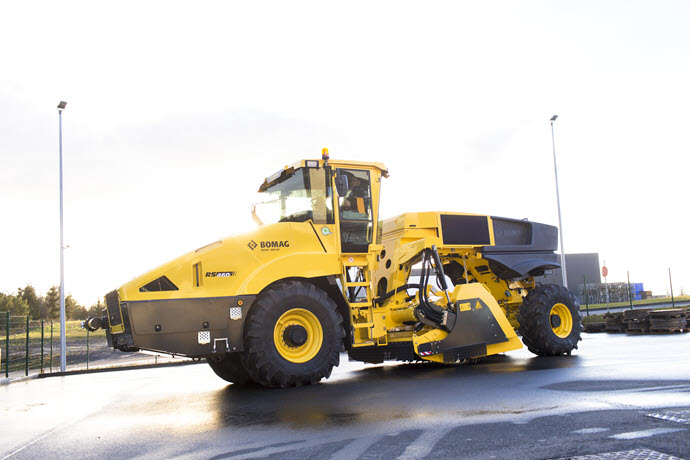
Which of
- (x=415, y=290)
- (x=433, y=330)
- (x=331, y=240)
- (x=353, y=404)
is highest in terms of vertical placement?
(x=331, y=240)

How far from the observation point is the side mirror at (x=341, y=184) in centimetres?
851

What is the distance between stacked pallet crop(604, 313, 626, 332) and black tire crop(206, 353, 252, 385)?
14571mm

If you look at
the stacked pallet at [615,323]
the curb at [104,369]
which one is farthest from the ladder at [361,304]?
the stacked pallet at [615,323]

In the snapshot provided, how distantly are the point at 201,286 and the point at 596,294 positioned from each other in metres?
40.1

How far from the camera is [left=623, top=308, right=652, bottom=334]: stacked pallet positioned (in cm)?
1711

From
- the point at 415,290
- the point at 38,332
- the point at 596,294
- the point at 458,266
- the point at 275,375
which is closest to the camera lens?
the point at 275,375

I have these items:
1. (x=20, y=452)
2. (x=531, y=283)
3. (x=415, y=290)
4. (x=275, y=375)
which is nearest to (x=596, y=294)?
(x=531, y=283)

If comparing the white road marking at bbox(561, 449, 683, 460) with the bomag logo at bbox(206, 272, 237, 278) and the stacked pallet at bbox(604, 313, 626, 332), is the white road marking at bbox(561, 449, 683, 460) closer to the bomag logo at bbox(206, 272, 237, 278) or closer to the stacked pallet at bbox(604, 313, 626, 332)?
the bomag logo at bbox(206, 272, 237, 278)

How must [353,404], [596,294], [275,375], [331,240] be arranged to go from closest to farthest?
[353,404], [275,375], [331,240], [596,294]

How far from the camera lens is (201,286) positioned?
7477 mm

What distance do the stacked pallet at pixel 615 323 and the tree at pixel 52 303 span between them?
8202 centimetres

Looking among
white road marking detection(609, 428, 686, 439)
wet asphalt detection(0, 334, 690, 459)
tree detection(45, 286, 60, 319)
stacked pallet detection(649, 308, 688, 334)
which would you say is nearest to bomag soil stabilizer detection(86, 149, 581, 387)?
wet asphalt detection(0, 334, 690, 459)

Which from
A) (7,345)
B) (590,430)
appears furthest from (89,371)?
(590,430)

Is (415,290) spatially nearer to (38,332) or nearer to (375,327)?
(375,327)
